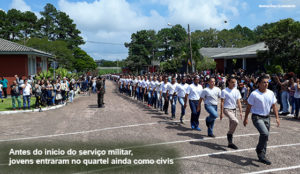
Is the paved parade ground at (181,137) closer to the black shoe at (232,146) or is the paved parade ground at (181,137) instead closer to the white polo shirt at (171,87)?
the black shoe at (232,146)

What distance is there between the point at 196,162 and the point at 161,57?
8267cm

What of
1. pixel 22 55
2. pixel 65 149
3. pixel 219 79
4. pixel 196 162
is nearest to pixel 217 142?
pixel 196 162

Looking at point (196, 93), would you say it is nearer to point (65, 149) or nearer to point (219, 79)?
point (65, 149)

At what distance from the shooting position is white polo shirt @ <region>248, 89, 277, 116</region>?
5.70 metres

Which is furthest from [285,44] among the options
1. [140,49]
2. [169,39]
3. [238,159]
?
[169,39]

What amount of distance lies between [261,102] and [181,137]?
2775mm

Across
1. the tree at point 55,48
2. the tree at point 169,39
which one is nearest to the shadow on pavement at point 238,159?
the tree at point 55,48

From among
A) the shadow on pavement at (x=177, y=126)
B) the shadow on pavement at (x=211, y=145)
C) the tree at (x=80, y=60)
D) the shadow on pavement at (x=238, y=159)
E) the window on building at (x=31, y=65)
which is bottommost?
the shadow on pavement at (x=238, y=159)

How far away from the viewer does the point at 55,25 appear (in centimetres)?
7100

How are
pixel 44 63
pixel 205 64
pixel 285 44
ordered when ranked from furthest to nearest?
pixel 205 64
pixel 44 63
pixel 285 44

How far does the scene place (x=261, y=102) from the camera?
18.7 feet

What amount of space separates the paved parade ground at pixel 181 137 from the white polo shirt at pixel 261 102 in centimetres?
106

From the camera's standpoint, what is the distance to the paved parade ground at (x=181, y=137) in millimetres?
5480

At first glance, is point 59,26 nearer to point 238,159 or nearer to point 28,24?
point 28,24
